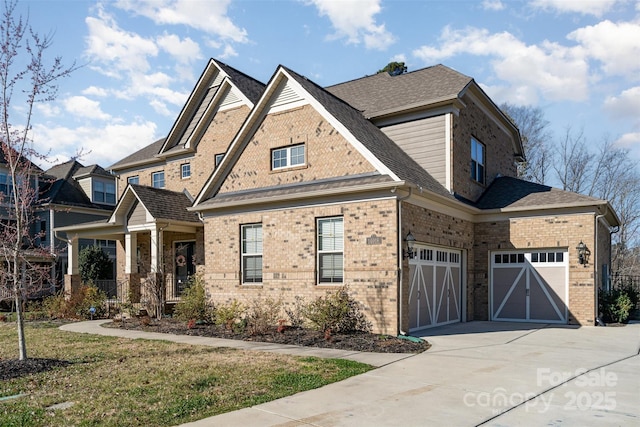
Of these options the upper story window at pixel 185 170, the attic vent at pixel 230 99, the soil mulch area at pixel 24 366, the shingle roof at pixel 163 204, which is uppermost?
the attic vent at pixel 230 99

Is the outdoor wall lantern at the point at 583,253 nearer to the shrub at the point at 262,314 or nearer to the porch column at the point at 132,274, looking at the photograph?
the shrub at the point at 262,314

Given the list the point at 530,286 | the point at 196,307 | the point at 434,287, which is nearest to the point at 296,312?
the point at 196,307

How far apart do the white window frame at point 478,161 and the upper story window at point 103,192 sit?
84.7 feet

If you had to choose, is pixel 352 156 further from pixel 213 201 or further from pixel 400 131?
pixel 213 201

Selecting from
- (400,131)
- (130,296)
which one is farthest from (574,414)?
(130,296)

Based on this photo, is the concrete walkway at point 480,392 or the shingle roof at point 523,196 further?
the shingle roof at point 523,196

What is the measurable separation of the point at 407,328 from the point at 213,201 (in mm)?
7500

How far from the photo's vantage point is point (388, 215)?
12.6 m

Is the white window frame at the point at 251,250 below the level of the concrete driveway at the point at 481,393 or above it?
above

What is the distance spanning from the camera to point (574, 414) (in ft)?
20.7

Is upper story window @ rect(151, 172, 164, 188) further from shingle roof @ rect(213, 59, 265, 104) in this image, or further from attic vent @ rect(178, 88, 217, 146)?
shingle roof @ rect(213, 59, 265, 104)

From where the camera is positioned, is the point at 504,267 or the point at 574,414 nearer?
the point at 574,414

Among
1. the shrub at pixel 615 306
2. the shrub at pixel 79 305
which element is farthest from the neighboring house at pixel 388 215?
the shrub at pixel 79 305

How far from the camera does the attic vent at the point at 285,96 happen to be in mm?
15133
